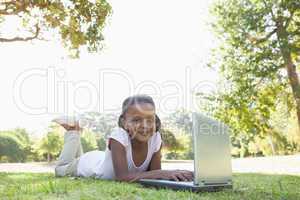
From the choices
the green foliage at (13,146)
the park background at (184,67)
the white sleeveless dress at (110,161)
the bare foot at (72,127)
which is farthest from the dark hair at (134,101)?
the green foliage at (13,146)

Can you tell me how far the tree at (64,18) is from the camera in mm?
9234

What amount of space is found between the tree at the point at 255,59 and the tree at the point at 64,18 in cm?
384

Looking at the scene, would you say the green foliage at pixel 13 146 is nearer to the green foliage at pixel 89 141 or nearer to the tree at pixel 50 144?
the tree at pixel 50 144

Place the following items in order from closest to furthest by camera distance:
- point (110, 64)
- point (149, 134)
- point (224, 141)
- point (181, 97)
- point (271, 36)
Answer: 1. point (224, 141)
2. point (149, 134)
3. point (271, 36)
4. point (110, 64)
5. point (181, 97)

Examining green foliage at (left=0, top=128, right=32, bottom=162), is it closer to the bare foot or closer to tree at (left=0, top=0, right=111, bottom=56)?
tree at (left=0, top=0, right=111, bottom=56)

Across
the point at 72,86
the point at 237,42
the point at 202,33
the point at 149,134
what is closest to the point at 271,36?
the point at 237,42

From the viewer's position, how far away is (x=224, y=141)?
9.60 ft

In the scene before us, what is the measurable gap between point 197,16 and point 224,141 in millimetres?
11367

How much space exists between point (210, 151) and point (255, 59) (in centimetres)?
808

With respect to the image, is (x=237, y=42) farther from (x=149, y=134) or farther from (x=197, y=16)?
(x=149, y=134)

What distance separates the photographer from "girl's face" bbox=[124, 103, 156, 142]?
11.9 ft

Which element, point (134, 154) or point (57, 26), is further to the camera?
point (57, 26)

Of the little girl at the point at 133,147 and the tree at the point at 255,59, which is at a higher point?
the tree at the point at 255,59

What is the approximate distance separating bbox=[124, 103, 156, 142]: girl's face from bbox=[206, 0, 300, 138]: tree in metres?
7.01
